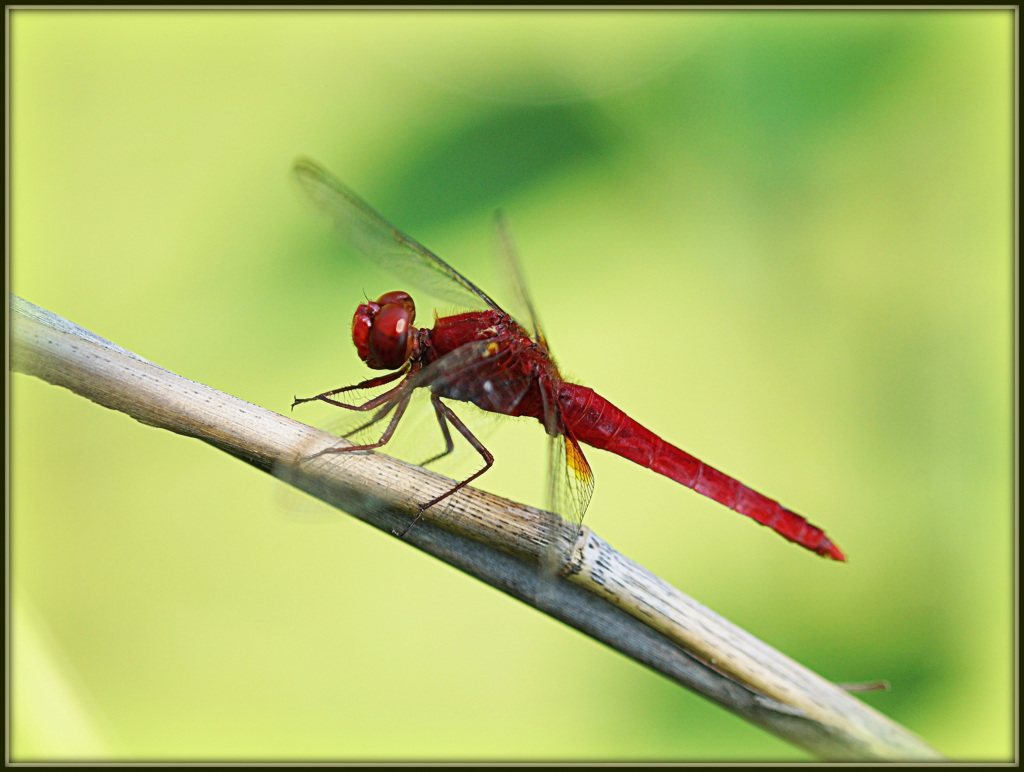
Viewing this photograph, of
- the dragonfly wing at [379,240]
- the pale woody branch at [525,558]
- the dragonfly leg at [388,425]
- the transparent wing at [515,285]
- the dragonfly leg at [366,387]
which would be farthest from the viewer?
the dragonfly wing at [379,240]

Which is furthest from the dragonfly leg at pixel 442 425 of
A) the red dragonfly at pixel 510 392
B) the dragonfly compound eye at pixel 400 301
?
the dragonfly compound eye at pixel 400 301

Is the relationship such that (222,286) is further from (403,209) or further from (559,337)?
(559,337)

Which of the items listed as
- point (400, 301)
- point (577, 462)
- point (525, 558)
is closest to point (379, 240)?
point (400, 301)

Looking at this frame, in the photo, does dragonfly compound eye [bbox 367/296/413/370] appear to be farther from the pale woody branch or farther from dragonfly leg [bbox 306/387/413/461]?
the pale woody branch

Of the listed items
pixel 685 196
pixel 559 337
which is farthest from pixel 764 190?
pixel 559 337

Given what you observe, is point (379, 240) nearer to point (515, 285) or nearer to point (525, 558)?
point (515, 285)

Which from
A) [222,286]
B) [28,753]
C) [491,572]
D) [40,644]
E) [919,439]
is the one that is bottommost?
[28,753]

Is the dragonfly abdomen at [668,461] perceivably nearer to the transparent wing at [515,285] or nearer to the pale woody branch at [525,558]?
the transparent wing at [515,285]

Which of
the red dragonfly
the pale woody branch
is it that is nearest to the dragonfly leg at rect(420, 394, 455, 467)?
the red dragonfly

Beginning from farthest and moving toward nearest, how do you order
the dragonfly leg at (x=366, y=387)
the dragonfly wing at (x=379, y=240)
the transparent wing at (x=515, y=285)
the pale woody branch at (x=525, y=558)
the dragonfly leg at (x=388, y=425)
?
the dragonfly wing at (x=379, y=240)
the transparent wing at (x=515, y=285)
the dragonfly leg at (x=366, y=387)
the dragonfly leg at (x=388, y=425)
the pale woody branch at (x=525, y=558)
